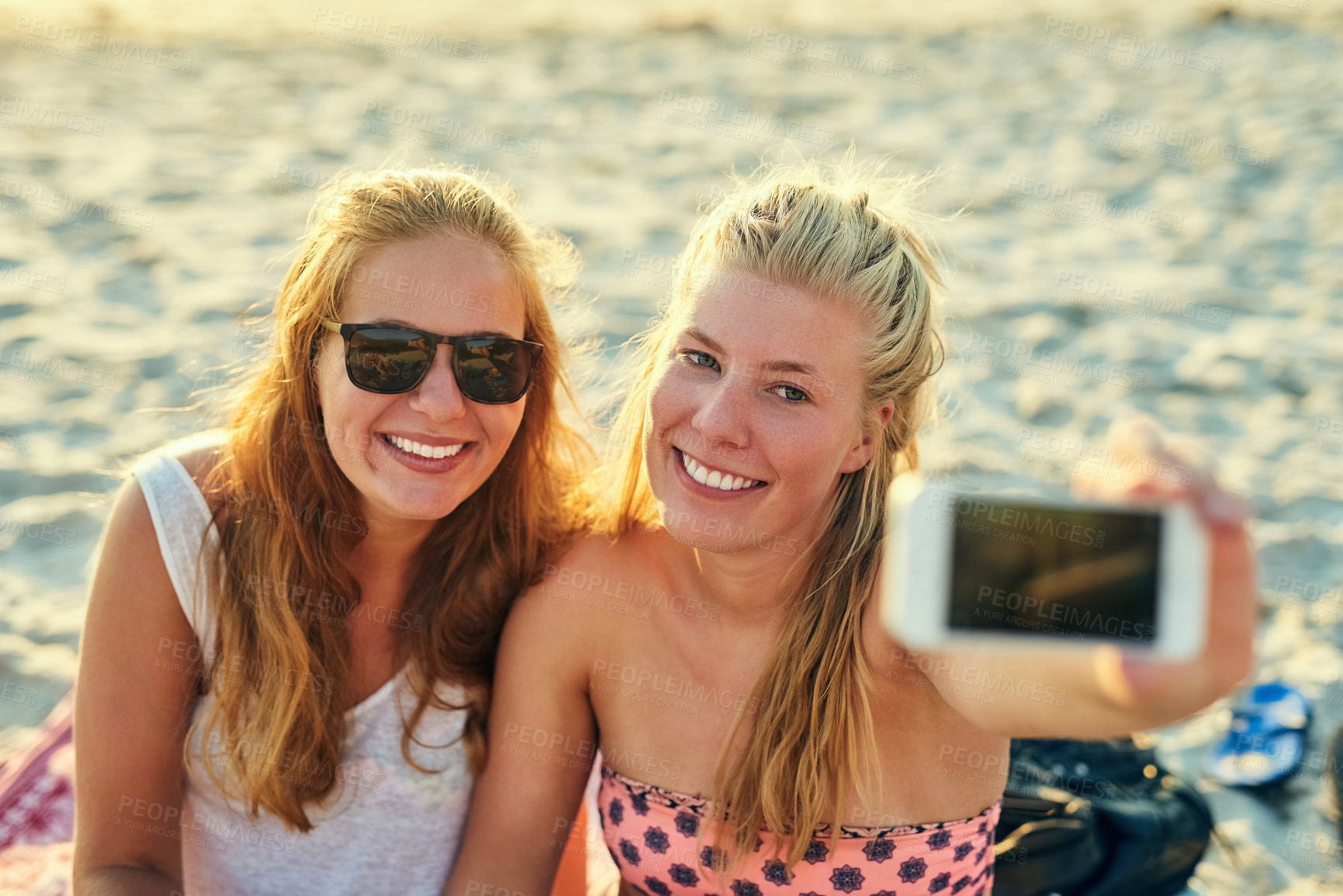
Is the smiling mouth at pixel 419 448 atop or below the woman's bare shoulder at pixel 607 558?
atop

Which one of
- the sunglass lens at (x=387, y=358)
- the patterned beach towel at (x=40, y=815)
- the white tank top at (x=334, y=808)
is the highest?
the sunglass lens at (x=387, y=358)

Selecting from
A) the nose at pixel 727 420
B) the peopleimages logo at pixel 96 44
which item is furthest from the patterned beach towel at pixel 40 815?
the peopleimages logo at pixel 96 44

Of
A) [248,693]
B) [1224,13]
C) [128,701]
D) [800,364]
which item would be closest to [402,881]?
[248,693]

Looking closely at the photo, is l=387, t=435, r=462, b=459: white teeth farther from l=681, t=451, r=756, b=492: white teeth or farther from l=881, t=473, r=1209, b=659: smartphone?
l=881, t=473, r=1209, b=659: smartphone

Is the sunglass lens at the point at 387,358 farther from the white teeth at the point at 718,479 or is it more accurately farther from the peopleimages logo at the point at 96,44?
the peopleimages logo at the point at 96,44

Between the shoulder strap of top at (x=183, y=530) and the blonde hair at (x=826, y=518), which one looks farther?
the shoulder strap of top at (x=183, y=530)

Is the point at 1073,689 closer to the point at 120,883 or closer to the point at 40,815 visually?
the point at 120,883

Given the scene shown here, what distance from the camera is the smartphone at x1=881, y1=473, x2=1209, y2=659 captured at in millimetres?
1251

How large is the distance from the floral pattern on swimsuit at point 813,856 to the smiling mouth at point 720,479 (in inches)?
27.8

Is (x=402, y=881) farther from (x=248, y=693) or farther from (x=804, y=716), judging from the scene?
(x=804, y=716)

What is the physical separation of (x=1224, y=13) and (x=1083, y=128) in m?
3.53

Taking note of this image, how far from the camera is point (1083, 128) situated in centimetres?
847

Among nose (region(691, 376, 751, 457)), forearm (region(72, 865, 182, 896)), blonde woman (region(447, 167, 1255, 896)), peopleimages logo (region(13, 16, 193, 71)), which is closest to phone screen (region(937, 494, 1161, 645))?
blonde woman (region(447, 167, 1255, 896))

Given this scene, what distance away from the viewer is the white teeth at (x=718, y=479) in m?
2.19
